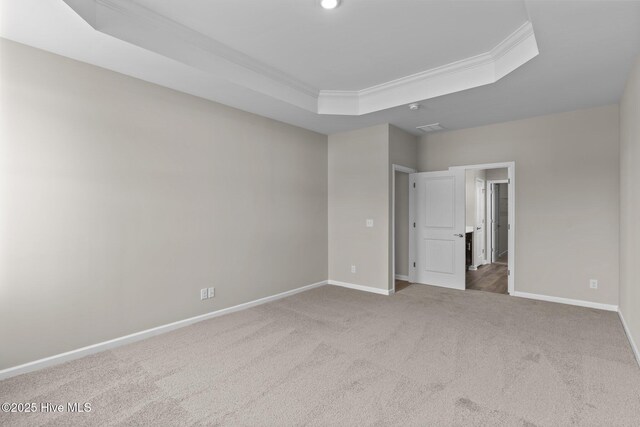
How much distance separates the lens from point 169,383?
2352 millimetres

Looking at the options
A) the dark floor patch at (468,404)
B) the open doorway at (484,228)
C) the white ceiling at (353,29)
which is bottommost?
the dark floor patch at (468,404)

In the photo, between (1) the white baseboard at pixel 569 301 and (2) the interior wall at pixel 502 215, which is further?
(2) the interior wall at pixel 502 215

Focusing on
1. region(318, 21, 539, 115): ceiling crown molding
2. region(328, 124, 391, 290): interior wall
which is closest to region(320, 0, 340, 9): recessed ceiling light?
region(318, 21, 539, 115): ceiling crown molding

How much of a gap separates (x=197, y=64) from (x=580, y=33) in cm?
317

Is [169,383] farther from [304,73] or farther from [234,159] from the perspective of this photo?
Result: [304,73]

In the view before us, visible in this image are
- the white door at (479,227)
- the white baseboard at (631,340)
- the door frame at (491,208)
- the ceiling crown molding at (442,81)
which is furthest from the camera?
the door frame at (491,208)

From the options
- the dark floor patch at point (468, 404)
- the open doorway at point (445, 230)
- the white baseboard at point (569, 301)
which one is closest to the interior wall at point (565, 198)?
the white baseboard at point (569, 301)

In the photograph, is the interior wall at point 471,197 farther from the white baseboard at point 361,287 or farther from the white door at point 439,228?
the white baseboard at point 361,287

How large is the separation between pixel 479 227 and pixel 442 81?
14.8 ft

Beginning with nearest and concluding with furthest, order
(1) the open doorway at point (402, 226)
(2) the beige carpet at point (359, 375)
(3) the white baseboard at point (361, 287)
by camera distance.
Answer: (2) the beige carpet at point (359, 375)
(3) the white baseboard at point (361, 287)
(1) the open doorway at point (402, 226)

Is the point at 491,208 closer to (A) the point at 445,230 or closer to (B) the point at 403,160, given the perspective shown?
(A) the point at 445,230

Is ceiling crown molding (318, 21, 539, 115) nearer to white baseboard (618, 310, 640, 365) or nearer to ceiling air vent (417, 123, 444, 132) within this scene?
ceiling air vent (417, 123, 444, 132)

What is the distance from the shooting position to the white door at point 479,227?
691 cm

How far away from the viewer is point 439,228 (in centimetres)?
532
